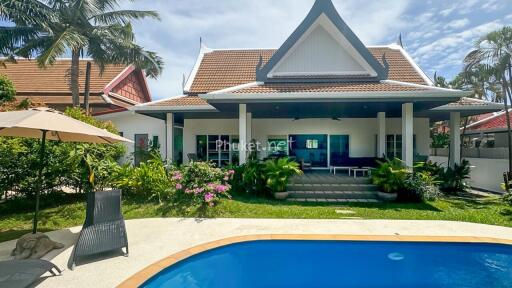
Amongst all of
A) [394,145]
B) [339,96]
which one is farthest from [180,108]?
[394,145]

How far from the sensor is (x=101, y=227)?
15.1 ft

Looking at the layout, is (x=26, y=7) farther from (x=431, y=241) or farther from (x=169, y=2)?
(x=431, y=241)

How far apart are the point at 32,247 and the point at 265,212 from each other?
5.32 metres

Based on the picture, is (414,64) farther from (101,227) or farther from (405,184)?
(101,227)

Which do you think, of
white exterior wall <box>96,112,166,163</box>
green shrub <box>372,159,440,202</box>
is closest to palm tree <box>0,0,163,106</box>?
white exterior wall <box>96,112,166,163</box>

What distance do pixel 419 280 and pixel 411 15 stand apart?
41.7 feet

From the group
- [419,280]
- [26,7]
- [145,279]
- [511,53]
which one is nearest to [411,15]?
[511,53]

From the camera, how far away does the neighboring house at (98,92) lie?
1580 cm

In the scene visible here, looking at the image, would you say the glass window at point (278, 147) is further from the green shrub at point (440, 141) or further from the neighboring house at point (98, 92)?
the green shrub at point (440, 141)

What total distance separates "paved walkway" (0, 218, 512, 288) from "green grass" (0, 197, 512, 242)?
48cm

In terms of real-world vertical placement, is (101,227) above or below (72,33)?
below

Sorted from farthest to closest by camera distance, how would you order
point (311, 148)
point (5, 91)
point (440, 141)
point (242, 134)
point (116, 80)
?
1. point (116, 80)
2. point (440, 141)
3. point (311, 148)
4. point (5, 91)
5. point (242, 134)

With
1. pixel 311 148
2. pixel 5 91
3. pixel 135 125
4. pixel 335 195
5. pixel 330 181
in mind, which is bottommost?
pixel 335 195

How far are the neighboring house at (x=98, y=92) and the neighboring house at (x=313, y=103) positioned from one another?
7.16 ft
